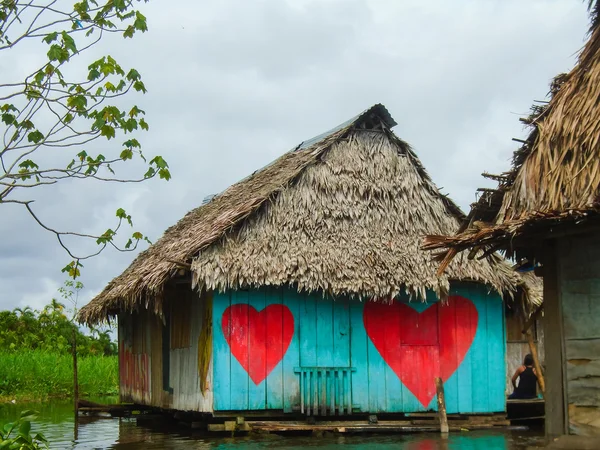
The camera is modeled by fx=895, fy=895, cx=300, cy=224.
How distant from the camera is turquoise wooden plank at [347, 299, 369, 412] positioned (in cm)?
1273

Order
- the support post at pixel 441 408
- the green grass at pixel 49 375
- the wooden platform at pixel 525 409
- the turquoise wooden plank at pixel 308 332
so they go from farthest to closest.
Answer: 1. the green grass at pixel 49 375
2. the wooden platform at pixel 525 409
3. the turquoise wooden plank at pixel 308 332
4. the support post at pixel 441 408

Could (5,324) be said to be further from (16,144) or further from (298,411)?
(16,144)

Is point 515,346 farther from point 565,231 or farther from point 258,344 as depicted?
point 565,231

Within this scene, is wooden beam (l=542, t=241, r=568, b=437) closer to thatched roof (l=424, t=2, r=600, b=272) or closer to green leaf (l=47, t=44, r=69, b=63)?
thatched roof (l=424, t=2, r=600, b=272)

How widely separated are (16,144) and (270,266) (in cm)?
483

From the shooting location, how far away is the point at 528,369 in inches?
573

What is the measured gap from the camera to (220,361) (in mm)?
12242

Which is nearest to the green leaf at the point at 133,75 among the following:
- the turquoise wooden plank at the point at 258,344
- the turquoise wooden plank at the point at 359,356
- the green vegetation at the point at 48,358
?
the turquoise wooden plank at the point at 258,344

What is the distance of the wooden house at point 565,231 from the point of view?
23.9ft

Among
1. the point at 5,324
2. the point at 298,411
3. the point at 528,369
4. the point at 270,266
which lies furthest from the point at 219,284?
the point at 5,324

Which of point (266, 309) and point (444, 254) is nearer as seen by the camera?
point (444, 254)

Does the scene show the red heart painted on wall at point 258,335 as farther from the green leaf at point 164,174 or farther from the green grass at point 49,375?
the green grass at point 49,375

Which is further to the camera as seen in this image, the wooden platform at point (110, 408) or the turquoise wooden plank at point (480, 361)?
the wooden platform at point (110, 408)

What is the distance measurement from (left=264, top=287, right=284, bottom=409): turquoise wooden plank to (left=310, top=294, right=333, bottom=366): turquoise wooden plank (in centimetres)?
52
